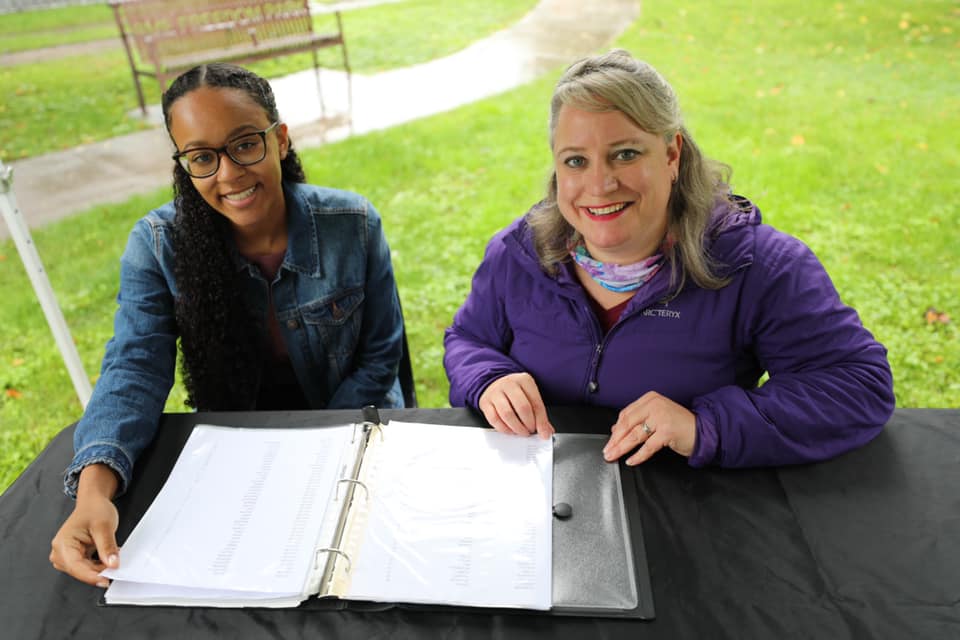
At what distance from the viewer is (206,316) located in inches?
75.4

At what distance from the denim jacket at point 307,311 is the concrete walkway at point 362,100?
3430 mm

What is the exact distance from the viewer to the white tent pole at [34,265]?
2.28 metres

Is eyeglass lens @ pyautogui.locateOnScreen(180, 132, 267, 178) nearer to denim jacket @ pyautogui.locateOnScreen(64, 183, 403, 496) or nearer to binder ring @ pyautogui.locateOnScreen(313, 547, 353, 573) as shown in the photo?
denim jacket @ pyautogui.locateOnScreen(64, 183, 403, 496)

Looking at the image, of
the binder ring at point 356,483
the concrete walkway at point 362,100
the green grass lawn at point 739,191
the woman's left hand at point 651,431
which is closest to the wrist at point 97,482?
the binder ring at point 356,483

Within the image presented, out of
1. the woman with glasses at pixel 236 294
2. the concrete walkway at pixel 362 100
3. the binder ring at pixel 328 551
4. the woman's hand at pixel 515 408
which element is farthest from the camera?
the concrete walkway at pixel 362 100

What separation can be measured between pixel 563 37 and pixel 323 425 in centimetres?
759

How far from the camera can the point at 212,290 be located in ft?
6.24

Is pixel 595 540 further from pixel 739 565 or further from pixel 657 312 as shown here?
pixel 657 312

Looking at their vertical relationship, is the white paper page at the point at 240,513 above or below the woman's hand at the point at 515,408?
below

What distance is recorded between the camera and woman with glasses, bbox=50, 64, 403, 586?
1.62 metres

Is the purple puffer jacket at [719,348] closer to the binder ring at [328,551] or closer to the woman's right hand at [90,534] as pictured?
the binder ring at [328,551]

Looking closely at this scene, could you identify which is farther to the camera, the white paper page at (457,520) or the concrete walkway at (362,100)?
the concrete walkway at (362,100)

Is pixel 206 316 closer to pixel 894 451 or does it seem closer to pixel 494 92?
pixel 894 451

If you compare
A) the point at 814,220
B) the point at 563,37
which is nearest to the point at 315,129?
the point at 563,37
